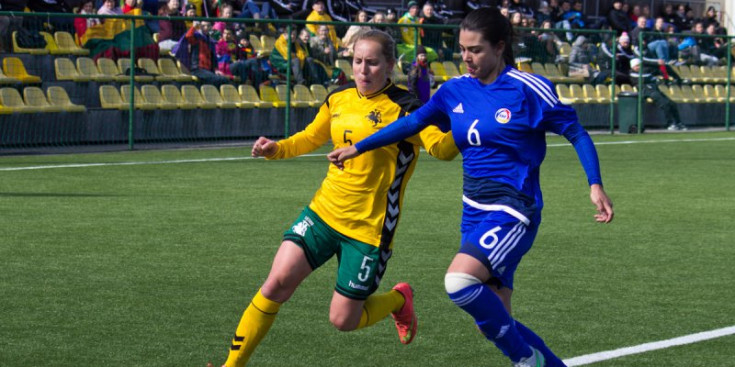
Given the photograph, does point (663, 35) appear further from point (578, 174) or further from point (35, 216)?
point (35, 216)

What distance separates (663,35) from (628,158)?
800 cm

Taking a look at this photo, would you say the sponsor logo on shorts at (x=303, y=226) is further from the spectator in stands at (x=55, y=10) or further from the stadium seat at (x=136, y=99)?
the stadium seat at (x=136, y=99)

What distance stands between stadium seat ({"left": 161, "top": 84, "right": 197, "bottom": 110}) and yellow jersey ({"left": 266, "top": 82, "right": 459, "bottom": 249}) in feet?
45.6

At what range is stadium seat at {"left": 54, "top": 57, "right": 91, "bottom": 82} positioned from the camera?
18.8 metres

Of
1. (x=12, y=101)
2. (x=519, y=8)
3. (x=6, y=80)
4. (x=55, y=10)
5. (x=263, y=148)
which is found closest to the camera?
(x=263, y=148)

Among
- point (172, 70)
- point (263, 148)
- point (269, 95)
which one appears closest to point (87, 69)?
point (172, 70)

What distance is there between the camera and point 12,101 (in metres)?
17.7

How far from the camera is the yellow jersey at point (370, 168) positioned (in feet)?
18.9

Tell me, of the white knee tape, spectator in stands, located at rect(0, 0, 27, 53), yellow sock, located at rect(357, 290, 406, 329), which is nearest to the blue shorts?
the white knee tape

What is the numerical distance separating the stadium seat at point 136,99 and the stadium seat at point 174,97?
1.07 feet

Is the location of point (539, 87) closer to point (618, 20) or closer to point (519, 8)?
point (519, 8)

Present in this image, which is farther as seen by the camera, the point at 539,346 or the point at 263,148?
the point at 263,148

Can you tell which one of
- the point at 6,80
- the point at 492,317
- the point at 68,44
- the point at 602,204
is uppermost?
the point at 602,204

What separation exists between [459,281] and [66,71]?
1493cm
